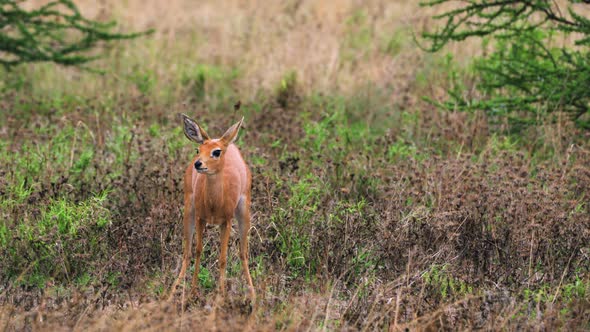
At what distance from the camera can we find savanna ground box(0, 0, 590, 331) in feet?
16.8

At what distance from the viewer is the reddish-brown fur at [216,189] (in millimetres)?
4781

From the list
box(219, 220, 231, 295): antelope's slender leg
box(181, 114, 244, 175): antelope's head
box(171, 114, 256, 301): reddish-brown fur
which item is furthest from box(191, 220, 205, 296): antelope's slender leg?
box(181, 114, 244, 175): antelope's head

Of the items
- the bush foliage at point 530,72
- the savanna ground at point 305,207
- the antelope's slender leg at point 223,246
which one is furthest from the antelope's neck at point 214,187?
the bush foliage at point 530,72

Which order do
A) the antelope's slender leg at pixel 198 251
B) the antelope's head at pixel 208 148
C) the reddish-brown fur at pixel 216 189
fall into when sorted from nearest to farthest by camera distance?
the antelope's head at pixel 208 148, the reddish-brown fur at pixel 216 189, the antelope's slender leg at pixel 198 251

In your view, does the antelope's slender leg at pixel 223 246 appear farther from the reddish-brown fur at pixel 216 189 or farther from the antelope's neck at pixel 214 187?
the antelope's neck at pixel 214 187

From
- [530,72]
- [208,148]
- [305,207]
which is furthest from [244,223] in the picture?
[530,72]

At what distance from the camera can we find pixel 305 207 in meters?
6.48

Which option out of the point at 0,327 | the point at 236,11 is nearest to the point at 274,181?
the point at 0,327

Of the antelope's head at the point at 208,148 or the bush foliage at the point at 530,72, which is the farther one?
the bush foliage at the point at 530,72

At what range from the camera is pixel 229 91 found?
11.2m

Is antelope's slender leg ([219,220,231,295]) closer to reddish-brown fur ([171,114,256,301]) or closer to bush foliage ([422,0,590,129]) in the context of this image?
reddish-brown fur ([171,114,256,301])

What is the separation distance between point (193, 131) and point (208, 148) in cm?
20

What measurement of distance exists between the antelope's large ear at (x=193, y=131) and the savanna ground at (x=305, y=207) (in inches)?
36.1

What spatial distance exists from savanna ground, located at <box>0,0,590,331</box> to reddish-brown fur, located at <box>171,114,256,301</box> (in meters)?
0.38
